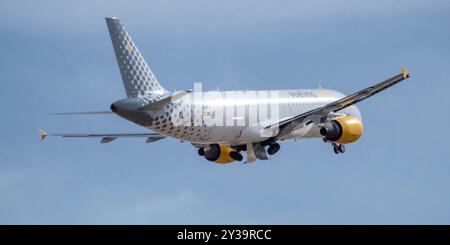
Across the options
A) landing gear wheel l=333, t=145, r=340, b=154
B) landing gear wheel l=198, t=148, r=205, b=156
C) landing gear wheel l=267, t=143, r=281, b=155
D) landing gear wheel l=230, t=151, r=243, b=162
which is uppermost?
landing gear wheel l=198, t=148, r=205, b=156

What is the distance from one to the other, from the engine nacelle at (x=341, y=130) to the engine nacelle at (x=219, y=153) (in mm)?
8227

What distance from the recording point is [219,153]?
318 feet

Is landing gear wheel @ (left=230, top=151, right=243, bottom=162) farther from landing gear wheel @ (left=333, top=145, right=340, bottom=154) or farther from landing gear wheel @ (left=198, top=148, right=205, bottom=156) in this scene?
landing gear wheel @ (left=333, top=145, right=340, bottom=154)

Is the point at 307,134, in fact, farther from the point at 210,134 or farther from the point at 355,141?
the point at 210,134

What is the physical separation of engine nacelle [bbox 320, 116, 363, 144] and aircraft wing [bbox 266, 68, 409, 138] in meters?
1.33

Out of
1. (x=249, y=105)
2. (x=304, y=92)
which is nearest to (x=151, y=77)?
(x=249, y=105)

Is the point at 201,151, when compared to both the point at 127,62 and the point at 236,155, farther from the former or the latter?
the point at 127,62

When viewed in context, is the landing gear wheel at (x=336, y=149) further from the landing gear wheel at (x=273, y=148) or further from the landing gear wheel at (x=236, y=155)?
the landing gear wheel at (x=236, y=155)

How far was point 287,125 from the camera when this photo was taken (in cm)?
9256

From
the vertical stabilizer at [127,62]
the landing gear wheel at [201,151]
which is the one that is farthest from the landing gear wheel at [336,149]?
the vertical stabilizer at [127,62]

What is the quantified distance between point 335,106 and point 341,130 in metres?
4.01

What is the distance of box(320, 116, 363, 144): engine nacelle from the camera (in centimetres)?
9319

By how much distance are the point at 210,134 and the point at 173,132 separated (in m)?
3.44

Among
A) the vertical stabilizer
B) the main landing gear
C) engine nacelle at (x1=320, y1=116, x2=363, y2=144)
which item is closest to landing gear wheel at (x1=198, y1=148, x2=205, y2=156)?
engine nacelle at (x1=320, y1=116, x2=363, y2=144)
